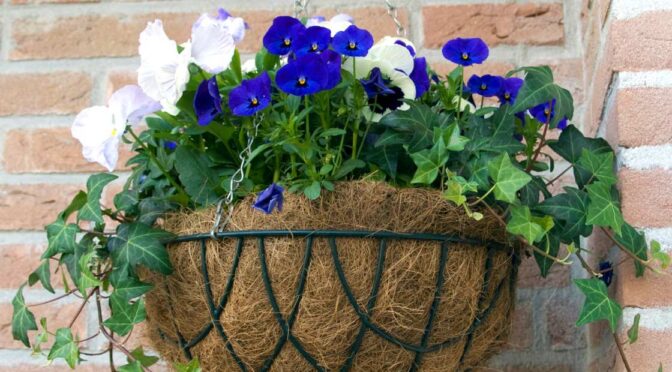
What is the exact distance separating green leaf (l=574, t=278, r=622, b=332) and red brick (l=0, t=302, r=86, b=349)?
803 mm

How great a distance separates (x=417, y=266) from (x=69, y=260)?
41 cm

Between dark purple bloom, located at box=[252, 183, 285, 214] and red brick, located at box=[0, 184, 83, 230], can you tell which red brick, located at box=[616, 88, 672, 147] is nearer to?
dark purple bloom, located at box=[252, 183, 285, 214]

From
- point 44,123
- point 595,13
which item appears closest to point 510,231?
point 595,13

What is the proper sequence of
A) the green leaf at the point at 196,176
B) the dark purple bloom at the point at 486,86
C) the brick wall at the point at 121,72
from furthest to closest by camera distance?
the brick wall at the point at 121,72 < the dark purple bloom at the point at 486,86 < the green leaf at the point at 196,176

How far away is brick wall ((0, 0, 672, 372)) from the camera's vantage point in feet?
4.40

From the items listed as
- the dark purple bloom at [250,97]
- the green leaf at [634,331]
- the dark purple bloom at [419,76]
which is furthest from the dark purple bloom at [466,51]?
the green leaf at [634,331]

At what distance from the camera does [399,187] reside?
0.94m

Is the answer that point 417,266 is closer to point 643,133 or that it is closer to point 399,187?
point 399,187

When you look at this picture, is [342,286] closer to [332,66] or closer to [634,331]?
[332,66]

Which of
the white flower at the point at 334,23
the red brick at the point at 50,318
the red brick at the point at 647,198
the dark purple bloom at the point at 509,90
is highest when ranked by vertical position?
the white flower at the point at 334,23

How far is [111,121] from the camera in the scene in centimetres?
97

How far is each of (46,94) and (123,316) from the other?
62cm

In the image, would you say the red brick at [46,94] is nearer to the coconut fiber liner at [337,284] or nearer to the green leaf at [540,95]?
the coconut fiber liner at [337,284]

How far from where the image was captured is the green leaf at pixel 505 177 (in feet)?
2.91
